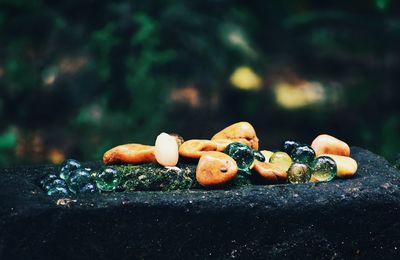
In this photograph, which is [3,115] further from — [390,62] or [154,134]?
[390,62]

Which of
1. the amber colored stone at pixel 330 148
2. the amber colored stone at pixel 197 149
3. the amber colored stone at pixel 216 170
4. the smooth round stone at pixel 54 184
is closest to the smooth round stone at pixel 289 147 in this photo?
the amber colored stone at pixel 330 148

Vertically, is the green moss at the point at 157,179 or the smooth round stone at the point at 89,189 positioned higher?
the green moss at the point at 157,179

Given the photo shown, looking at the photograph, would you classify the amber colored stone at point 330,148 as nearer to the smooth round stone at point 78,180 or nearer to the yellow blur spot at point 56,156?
the smooth round stone at point 78,180

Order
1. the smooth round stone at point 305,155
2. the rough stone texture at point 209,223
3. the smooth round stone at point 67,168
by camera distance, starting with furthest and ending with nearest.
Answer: the smooth round stone at point 305,155, the smooth round stone at point 67,168, the rough stone texture at point 209,223

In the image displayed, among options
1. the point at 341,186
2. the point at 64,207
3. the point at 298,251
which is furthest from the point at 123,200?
the point at 341,186

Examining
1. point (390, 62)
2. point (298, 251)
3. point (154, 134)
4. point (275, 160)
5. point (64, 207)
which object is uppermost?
point (390, 62)

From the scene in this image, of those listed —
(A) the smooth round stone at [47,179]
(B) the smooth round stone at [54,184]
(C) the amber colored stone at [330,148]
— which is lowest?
(B) the smooth round stone at [54,184]

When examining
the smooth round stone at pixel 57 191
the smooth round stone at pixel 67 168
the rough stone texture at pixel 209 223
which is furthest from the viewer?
the smooth round stone at pixel 67 168
